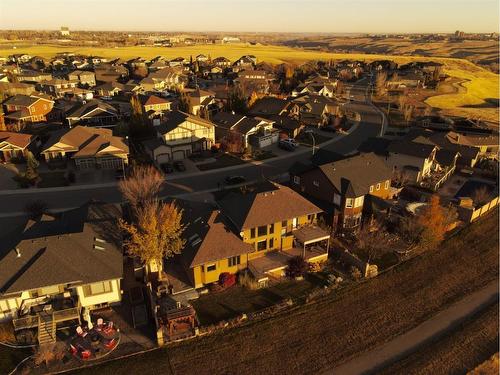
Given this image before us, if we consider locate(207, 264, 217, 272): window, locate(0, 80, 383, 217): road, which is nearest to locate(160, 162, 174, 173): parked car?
locate(0, 80, 383, 217): road

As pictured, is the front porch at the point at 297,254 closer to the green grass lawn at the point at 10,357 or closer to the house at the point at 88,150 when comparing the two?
the green grass lawn at the point at 10,357

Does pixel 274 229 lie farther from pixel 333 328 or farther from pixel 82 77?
pixel 82 77

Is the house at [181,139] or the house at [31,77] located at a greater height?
the house at [31,77]

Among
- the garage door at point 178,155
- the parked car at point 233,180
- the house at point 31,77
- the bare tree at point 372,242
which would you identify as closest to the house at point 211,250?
the bare tree at point 372,242

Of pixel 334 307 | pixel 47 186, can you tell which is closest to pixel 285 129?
pixel 47 186

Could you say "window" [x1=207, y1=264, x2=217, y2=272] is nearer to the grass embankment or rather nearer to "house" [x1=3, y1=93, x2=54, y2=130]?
the grass embankment

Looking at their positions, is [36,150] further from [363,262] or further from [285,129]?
[363,262]
